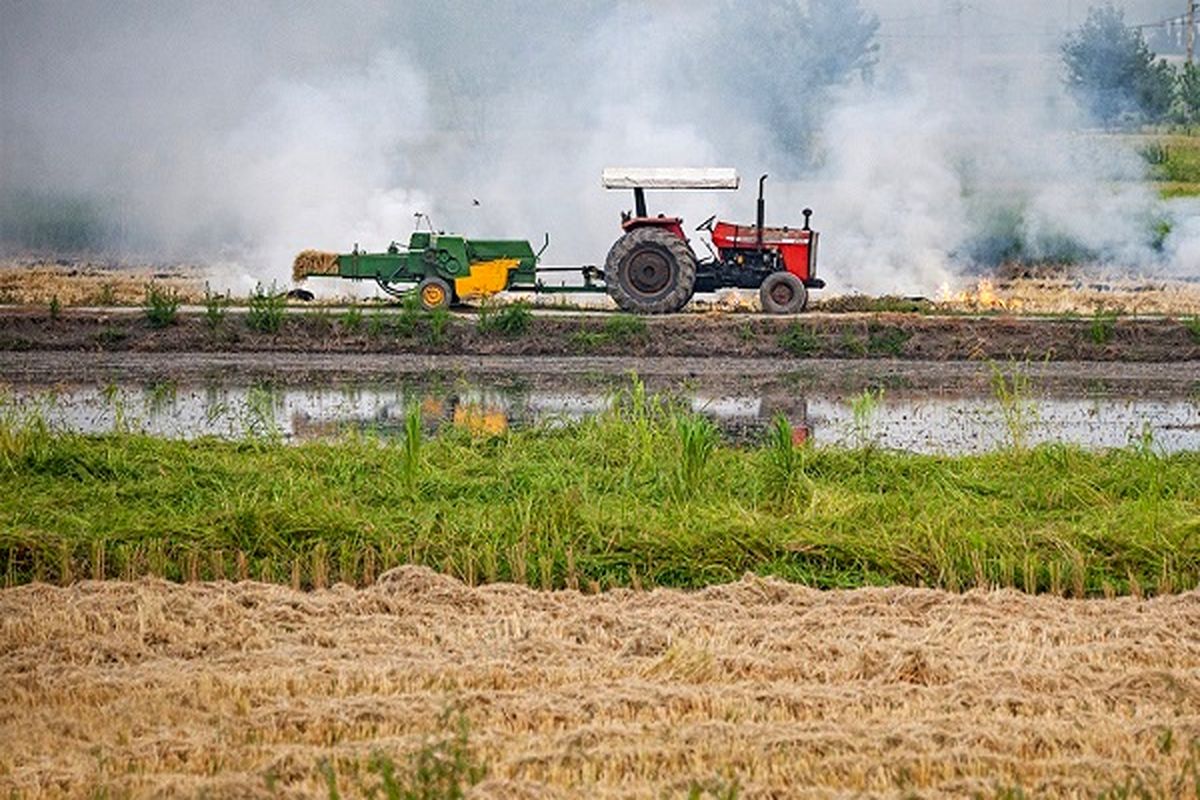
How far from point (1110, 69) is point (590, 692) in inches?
1123

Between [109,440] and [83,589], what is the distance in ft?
10.8

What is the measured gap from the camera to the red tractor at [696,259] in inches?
862

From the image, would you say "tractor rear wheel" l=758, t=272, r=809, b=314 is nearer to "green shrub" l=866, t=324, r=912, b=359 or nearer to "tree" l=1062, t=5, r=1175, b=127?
"green shrub" l=866, t=324, r=912, b=359

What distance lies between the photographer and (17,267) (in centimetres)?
2888

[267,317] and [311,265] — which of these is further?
[311,265]

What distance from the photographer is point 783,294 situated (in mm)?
22000

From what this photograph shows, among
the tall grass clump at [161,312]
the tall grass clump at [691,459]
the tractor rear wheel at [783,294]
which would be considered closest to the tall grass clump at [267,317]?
the tall grass clump at [161,312]

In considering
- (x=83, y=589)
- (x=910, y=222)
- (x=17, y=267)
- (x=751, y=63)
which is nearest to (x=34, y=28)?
(x=17, y=267)

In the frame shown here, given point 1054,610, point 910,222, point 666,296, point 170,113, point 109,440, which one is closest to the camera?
point 1054,610

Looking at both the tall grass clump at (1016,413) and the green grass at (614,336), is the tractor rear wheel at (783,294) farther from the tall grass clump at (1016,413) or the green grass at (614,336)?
the tall grass clump at (1016,413)

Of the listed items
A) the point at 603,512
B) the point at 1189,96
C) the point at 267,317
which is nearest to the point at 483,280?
the point at 267,317

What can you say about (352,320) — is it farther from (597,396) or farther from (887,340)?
(887,340)

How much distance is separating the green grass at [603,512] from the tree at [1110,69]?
68.1 feet

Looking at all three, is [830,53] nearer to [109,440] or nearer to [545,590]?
[109,440]
